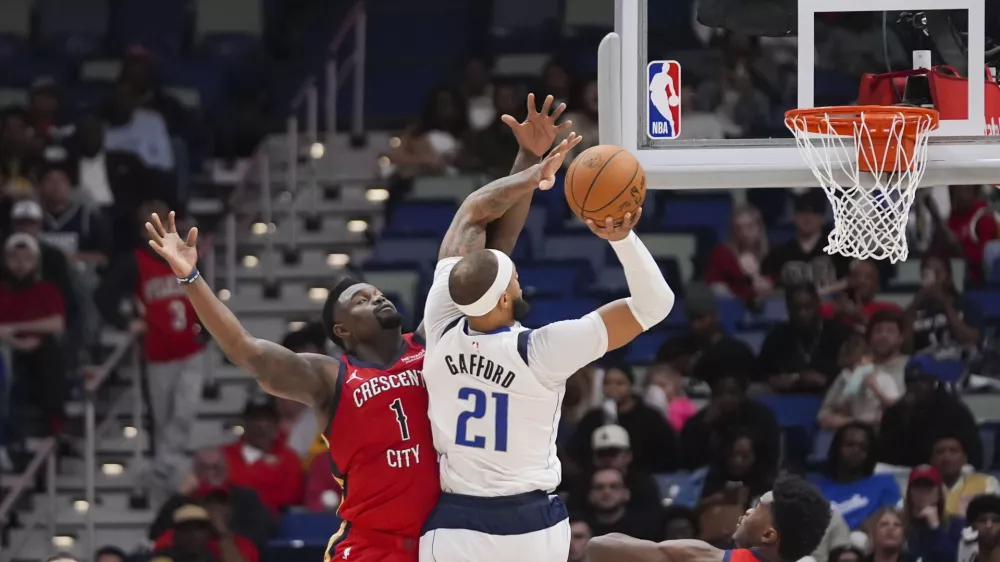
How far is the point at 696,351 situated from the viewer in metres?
11.2

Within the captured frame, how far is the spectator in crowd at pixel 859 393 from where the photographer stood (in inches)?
408

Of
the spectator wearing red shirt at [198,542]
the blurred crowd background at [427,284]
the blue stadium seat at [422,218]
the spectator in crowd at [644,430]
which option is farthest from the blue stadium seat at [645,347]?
the spectator wearing red shirt at [198,542]

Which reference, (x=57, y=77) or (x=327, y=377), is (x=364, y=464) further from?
(x=57, y=77)

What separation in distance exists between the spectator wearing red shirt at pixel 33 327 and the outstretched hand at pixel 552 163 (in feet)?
20.4

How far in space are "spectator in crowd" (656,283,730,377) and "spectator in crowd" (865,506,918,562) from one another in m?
1.86

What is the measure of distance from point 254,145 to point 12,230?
284 cm

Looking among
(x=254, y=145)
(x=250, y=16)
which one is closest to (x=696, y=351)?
(x=254, y=145)

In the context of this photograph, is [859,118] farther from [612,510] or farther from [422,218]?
[422,218]

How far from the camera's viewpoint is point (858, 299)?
11.3 meters

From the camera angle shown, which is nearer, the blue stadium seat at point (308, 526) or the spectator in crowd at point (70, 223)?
the blue stadium seat at point (308, 526)

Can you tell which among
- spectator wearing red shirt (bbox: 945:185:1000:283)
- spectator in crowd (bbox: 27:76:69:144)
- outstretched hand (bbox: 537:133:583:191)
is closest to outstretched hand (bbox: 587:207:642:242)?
outstretched hand (bbox: 537:133:583:191)

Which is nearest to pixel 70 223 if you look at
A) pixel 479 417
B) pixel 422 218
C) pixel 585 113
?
pixel 422 218

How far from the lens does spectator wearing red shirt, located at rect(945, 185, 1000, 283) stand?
1180cm

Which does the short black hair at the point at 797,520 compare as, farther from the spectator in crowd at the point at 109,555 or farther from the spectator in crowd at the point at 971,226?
the spectator in crowd at the point at 971,226
